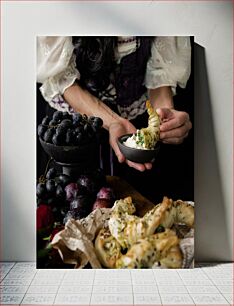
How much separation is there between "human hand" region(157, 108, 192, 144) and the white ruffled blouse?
0.36ft

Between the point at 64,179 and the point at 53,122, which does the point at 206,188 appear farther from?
the point at 53,122

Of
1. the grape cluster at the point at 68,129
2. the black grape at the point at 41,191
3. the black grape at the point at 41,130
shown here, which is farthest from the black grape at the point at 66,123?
the black grape at the point at 41,191

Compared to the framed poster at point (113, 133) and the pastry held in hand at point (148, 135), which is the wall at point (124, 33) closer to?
the framed poster at point (113, 133)

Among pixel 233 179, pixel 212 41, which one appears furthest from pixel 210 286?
pixel 212 41

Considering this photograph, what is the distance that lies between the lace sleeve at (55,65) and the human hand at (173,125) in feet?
1.54

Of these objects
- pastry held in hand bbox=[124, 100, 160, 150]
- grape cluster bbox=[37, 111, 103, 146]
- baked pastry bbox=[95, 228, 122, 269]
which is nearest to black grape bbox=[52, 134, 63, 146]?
grape cluster bbox=[37, 111, 103, 146]

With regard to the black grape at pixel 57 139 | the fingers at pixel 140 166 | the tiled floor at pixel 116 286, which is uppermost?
the black grape at pixel 57 139

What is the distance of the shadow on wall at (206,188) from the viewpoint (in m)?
2.81

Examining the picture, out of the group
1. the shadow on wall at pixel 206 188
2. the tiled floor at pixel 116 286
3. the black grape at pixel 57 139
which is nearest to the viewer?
the tiled floor at pixel 116 286

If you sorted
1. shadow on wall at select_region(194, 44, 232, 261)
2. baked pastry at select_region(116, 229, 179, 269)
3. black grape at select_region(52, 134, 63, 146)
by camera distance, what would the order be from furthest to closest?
shadow on wall at select_region(194, 44, 232, 261) < black grape at select_region(52, 134, 63, 146) < baked pastry at select_region(116, 229, 179, 269)

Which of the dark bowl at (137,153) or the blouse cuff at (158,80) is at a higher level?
the blouse cuff at (158,80)

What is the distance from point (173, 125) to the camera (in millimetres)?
2748

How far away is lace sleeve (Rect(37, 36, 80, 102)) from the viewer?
108 inches

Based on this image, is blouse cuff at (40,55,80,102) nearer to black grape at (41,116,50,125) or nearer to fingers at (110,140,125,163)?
black grape at (41,116,50,125)
